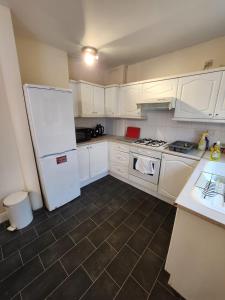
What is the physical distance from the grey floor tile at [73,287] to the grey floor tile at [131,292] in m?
0.29

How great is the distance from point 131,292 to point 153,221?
2.80ft

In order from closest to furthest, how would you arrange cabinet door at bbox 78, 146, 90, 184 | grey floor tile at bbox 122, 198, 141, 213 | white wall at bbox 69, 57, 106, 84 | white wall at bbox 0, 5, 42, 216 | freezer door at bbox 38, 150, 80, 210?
white wall at bbox 0, 5, 42, 216, freezer door at bbox 38, 150, 80, 210, grey floor tile at bbox 122, 198, 141, 213, cabinet door at bbox 78, 146, 90, 184, white wall at bbox 69, 57, 106, 84

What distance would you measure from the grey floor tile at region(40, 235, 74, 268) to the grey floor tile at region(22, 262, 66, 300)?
81 millimetres

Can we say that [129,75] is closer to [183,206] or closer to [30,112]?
[30,112]

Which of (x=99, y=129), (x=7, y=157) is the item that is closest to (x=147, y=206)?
(x=99, y=129)

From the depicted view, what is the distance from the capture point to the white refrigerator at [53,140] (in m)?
1.63

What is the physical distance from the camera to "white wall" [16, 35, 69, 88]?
6.18 ft

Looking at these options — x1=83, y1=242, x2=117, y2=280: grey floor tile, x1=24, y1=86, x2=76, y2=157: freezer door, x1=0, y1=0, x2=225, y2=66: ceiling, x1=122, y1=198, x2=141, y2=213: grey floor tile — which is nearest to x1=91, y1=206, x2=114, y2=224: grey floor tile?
x1=122, y1=198, x2=141, y2=213: grey floor tile

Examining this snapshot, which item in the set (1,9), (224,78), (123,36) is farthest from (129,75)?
(1,9)

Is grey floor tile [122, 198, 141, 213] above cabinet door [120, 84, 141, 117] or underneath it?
underneath

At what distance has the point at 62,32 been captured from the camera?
67.4 inches

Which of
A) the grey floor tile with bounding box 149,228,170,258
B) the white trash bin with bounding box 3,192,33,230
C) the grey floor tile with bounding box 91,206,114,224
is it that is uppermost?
the white trash bin with bounding box 3,192,33,230

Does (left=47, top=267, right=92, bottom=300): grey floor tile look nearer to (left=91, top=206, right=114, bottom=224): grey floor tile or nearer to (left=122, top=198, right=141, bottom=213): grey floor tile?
(left=91, top=206, right=114, bottom=224): grey floor tile

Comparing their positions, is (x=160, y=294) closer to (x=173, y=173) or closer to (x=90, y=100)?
(x=173, y=173)
